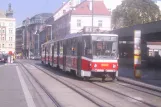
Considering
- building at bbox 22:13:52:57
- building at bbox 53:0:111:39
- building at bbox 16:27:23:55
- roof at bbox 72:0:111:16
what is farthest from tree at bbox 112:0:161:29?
building at bbox 16:27:23:55

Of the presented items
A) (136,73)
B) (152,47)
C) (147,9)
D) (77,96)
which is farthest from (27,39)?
(77,96)

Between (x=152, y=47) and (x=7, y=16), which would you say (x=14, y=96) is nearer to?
(x=152, y=47)

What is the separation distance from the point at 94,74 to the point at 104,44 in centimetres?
193

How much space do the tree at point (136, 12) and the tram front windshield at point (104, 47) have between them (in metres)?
49.8

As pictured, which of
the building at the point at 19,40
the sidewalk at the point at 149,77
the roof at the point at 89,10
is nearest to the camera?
the sidewalk at the point at 149,77

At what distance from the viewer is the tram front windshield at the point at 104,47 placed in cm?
2489

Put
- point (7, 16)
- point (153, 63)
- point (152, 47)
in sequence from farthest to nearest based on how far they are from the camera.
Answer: point (7, 16) → point (152, 47) → point (153, 63)

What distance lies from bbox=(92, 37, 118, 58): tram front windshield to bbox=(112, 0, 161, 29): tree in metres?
49.8

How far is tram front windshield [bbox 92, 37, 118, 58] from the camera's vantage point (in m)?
24.9

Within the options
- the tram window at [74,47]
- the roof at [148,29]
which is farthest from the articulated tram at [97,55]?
the roof at [148,29]

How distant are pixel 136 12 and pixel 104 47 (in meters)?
51.5

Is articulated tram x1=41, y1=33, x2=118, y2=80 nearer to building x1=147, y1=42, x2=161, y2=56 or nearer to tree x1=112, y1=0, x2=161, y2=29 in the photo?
building x1=147, y1=42, x2=161, y2=56

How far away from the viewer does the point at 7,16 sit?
16012 centimetres

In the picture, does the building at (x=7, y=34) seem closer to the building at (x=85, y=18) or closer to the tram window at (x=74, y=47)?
the building at (x=85, y=18)
